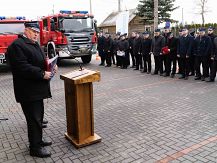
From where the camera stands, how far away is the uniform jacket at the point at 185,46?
32.3ft

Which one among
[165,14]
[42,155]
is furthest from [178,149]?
[165,14]

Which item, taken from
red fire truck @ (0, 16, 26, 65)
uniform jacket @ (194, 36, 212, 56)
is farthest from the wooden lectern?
red fire truck @ (0, 16, 26, 65)

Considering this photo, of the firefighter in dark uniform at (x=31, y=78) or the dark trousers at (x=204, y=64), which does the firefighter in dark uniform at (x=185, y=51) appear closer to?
the dark trousers at (x=204, y=64)

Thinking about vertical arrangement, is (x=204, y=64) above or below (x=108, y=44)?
below

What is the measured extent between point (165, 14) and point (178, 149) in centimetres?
3221

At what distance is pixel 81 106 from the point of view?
4.38 metres

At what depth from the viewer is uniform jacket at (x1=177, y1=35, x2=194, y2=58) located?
985 cm

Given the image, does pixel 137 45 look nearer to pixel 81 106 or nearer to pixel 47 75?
pixel 81 106

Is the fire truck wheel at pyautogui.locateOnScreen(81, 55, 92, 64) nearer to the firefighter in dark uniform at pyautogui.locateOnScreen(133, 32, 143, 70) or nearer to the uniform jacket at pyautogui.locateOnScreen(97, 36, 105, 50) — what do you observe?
the uniform jacket at pyautogui.locateOnScreen(97, 36, 105, 50)

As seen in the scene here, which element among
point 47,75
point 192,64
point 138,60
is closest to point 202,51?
point 192,64

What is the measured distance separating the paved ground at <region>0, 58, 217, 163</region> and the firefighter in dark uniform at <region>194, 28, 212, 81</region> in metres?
0.90

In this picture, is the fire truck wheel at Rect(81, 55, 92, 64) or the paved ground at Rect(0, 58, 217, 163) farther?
the fire truck wheel at Rect(81, 55, 92, 64)

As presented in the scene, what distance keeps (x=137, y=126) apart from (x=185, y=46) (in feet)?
18.4

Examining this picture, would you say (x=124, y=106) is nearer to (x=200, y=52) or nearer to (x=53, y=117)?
(x=53, y=117)
